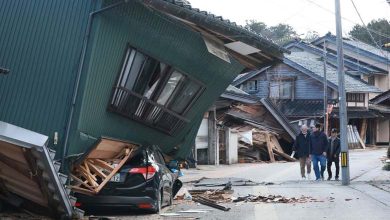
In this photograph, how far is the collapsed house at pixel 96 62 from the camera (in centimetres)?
1155

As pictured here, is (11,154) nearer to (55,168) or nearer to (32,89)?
(55,168)

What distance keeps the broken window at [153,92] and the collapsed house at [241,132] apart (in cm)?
1390

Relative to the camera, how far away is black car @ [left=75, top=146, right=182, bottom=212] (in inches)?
434

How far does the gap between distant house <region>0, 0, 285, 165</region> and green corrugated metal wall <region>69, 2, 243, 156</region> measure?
0.07 ft

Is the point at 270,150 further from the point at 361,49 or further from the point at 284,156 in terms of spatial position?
the point at 361,49

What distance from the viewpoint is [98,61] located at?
11.8 meters

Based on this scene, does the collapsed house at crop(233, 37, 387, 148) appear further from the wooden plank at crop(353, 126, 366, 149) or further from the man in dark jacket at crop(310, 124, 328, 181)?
the man in dark jacket at crop(310, 124, 328, 181)

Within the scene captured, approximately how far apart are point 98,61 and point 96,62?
0.24ft

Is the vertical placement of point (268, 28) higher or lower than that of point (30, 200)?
higher

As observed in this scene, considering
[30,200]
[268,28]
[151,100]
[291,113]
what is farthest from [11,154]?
[268,28]

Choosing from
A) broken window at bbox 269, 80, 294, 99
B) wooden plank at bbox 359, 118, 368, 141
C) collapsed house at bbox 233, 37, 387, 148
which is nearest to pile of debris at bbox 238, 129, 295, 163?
collapsed house at bbox 233, 37, 387, 148

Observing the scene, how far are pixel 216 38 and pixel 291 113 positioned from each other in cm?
3430

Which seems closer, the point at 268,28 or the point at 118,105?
the point at 118,105

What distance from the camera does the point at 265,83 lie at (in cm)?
5116
